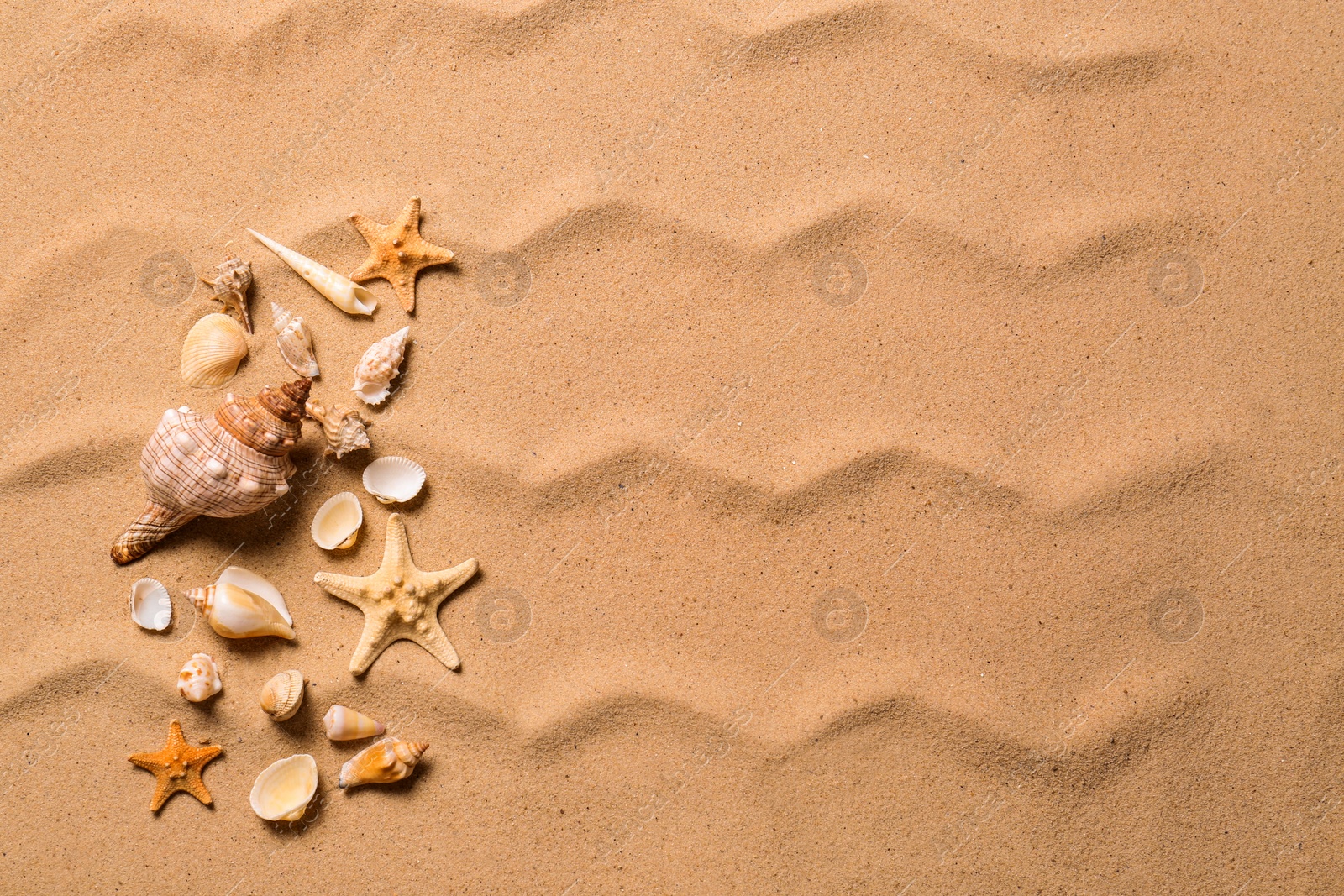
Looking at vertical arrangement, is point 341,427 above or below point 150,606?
above

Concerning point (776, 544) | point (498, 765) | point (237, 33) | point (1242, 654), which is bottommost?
point (498, 765)

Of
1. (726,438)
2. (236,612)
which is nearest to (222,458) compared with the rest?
(236,612)

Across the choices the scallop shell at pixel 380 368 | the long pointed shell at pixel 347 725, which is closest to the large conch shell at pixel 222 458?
the scallop shell at pixel 380 368

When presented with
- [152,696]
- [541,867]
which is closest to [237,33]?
[152,696]

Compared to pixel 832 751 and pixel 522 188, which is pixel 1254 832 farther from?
pixel 522 188

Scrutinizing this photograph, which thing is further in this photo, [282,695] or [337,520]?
[337,520]

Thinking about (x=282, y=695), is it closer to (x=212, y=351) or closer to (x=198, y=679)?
(x=198, y=679)
